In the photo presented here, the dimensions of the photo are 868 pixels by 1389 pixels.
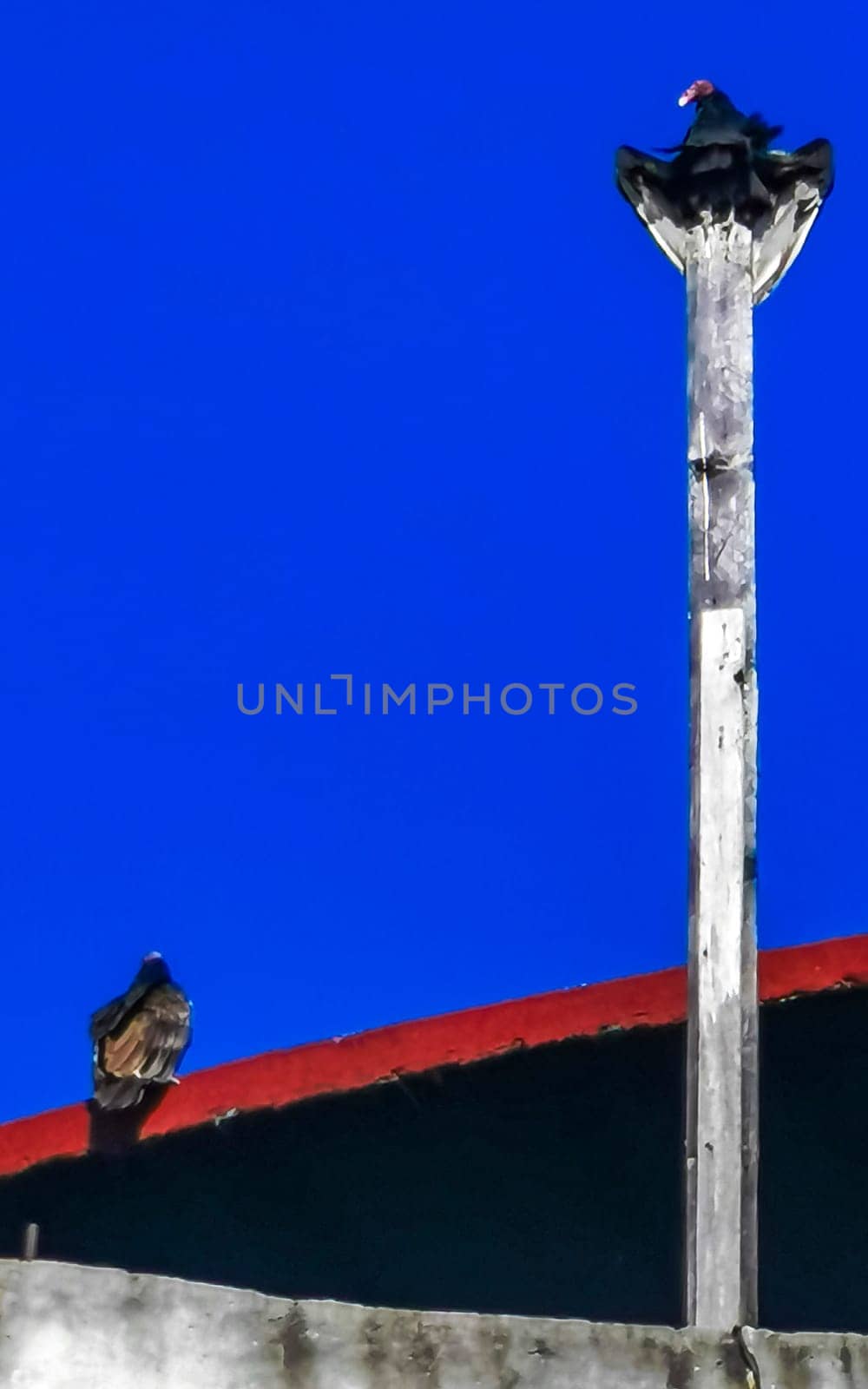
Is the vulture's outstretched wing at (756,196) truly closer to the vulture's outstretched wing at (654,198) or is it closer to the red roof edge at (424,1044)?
the vulture's outstretched wing at (654,198)

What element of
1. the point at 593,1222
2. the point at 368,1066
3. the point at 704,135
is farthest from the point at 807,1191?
the point at 704,135

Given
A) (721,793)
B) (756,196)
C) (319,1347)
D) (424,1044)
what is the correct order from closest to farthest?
(319,1347)
(721,793)
(756,196)
(424,1044)

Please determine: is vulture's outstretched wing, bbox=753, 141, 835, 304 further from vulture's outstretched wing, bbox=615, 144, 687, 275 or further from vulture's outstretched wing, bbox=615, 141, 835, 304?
vulture's outstretched wing, bbox=615, 144, 687, 275

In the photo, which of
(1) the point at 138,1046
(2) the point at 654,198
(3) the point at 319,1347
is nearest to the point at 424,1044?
(1) the point at 138,1046

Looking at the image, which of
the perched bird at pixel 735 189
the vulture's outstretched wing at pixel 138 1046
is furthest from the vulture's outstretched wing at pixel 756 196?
the vulture's outstretched wing at pixel 138 1046

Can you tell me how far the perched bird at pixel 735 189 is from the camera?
399 cm

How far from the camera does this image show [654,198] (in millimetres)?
4035

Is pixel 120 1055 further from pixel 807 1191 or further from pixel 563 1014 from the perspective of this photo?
pixel 807 1191

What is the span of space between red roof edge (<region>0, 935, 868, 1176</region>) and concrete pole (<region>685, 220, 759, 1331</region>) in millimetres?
2040

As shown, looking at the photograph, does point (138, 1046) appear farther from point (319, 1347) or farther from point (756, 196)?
point (756, 196)

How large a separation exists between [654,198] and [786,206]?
30 cm

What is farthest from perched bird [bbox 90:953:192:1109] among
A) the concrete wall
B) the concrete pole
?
the concrete wall

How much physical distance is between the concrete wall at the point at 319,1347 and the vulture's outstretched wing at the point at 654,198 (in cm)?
229

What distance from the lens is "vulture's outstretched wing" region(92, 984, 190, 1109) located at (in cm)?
580
